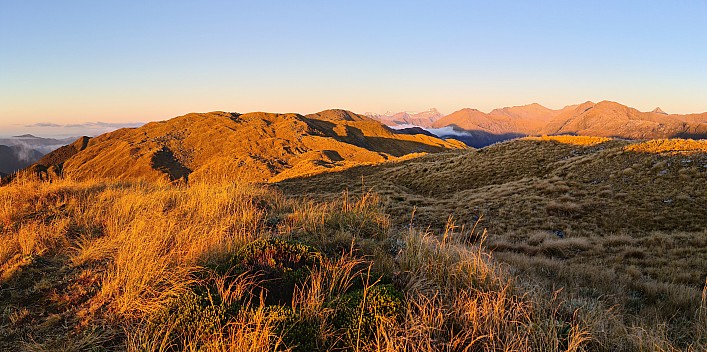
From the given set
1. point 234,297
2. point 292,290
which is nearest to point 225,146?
point 292,290

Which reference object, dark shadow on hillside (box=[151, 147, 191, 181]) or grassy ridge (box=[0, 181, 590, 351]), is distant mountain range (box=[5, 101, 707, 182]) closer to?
dark shadow on hillside (box=[151, 147, 191, 181])

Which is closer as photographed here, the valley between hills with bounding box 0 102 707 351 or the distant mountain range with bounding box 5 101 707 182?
the valley between hills with bounding box 0 102 707 351

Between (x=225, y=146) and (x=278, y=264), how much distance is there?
11352 centimetres

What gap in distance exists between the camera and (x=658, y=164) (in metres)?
16.5

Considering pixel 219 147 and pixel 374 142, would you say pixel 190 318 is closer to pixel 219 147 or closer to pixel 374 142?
pixel 219 147

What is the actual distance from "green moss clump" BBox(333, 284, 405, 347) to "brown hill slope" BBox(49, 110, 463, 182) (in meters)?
65.7

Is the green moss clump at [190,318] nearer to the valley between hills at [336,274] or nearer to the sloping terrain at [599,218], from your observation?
the valley between hills at [336,274]

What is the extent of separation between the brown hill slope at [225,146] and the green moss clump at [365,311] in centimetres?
6565

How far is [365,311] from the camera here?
3.31m

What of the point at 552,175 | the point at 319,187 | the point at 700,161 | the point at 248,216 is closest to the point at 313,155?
the point at 319,187

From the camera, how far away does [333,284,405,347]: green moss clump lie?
3.14 meters

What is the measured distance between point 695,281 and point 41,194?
13.7 metres

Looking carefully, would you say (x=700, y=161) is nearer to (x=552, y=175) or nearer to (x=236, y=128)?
(x=552, y=175)

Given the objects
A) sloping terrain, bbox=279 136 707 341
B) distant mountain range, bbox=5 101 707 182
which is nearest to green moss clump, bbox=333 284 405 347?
sloping terrain, bbox=279 136 707 341
